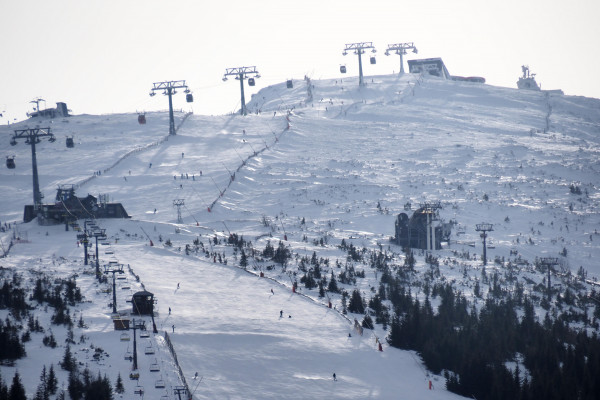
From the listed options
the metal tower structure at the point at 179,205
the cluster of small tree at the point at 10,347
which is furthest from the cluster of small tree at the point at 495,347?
the metal tower structure at the point at 179,205

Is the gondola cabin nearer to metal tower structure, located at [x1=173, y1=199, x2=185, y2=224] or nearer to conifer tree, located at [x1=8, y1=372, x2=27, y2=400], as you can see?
conifer tree, located at [x1=8, y1=372, x2=27, y2=400]

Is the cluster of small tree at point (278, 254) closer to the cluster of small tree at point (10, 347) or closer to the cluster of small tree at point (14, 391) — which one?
the cluster of small tree at point (10, 347)

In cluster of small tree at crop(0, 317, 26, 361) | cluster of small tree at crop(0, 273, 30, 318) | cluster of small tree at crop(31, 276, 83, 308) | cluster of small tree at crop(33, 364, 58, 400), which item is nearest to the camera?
cluster of small tree at crop(33, 364, 58, 400)

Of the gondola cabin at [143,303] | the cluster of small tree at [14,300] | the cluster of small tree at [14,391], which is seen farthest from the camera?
the gondola cabin at [143,303]

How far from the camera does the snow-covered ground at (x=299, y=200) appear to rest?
30594 mm

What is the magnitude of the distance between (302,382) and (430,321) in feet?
26.5

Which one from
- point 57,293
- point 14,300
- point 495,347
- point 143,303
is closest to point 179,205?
point 57,293

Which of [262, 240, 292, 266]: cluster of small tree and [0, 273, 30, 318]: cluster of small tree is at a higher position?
[0, 273, 30, 318]: cluster of small tree

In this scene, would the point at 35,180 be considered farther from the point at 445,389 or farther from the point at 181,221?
the point at 445,389

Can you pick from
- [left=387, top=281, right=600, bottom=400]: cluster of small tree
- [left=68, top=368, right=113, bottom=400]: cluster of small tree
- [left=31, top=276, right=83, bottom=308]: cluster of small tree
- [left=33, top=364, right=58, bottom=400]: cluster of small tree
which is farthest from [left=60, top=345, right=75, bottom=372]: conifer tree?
[left=387, top=281, right=600, bottom=400]: cluster of small tree

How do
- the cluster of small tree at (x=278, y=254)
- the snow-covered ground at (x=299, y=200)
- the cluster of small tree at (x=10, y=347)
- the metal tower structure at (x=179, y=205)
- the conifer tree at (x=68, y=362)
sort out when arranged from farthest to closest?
the metal tower structure at (x=179, y=205) → the cluster of small tree at (x=278, y=254) → the snow-covered ground at (x=299, y=200) → the cluster of small tree at (x=10, y=347) → the conifer tree at (x=68, y=362)

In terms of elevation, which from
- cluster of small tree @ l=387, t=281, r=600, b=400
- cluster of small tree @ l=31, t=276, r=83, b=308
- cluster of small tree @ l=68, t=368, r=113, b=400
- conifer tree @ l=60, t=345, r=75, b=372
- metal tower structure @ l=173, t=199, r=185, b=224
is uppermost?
metal tower structure @ l=173, t=199, r=185, b=224

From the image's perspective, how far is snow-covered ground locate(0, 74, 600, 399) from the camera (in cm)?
3059

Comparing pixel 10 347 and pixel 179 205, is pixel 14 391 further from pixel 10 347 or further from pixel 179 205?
pixel 179 205
